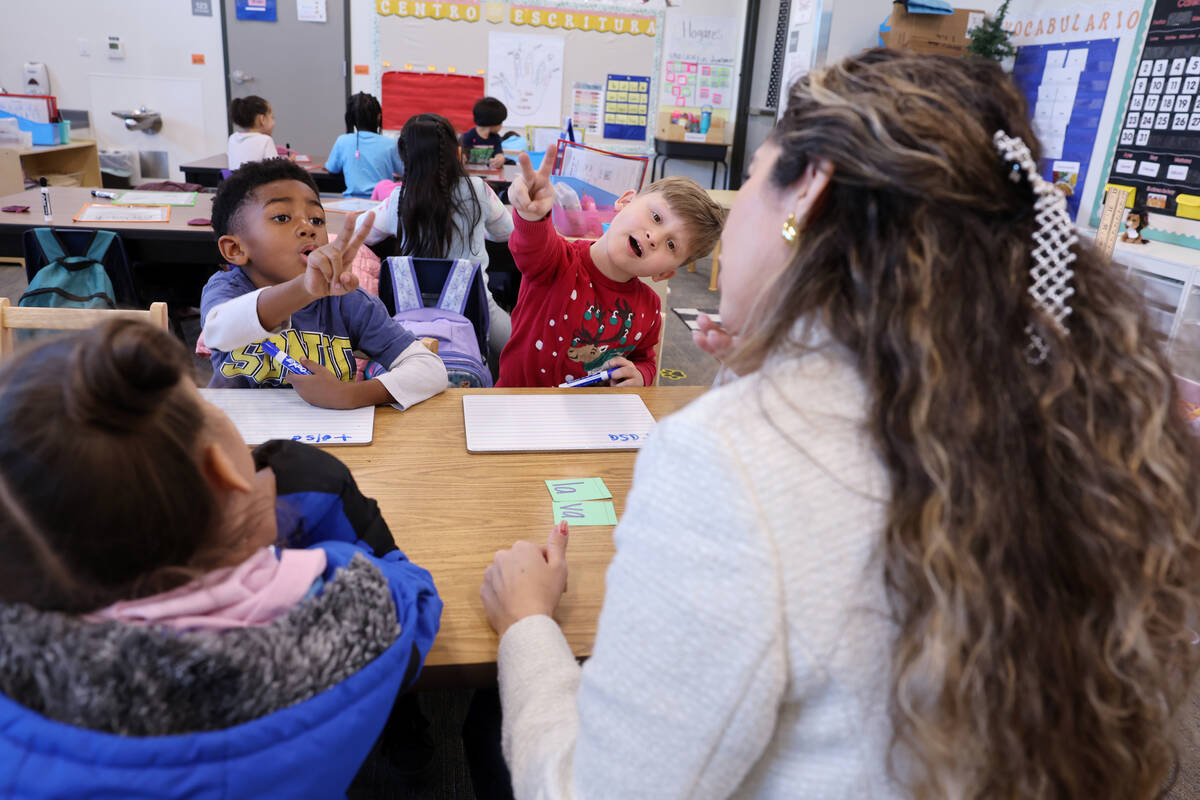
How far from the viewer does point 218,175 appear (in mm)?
4305

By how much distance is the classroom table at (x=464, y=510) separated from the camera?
89 cm

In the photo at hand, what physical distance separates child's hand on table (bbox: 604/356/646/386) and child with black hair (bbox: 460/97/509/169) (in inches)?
141

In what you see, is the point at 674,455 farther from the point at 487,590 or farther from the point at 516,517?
the point at 516,517

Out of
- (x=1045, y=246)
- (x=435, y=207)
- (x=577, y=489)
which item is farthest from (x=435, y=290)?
(x=1045, y=246)

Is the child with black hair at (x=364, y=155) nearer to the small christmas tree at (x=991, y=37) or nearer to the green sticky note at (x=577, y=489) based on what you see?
the green sticky note at (x=577, y=489)

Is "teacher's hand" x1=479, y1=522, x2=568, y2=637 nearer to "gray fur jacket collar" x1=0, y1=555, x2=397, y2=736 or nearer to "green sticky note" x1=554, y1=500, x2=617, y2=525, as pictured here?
"green sticky note" x1=554, y1=500, x2=617, y2=525

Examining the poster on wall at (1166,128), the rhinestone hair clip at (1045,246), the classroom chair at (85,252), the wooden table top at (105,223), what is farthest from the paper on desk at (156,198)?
the poster on wall at (1166,128)

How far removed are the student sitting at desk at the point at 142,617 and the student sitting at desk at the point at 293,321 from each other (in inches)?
30.9

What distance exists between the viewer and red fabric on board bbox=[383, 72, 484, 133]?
20.9 ft

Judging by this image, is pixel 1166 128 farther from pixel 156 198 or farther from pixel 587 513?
pixel 156 198

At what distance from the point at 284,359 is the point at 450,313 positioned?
850 millimetres

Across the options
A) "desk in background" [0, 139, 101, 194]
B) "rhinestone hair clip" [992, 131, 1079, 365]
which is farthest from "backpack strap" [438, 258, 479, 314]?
"desk in background" [0, 139, 101, 194]

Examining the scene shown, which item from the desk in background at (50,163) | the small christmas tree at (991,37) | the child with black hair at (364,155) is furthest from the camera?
the desk in background at (50,163)

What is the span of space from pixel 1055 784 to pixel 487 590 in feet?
1.90
